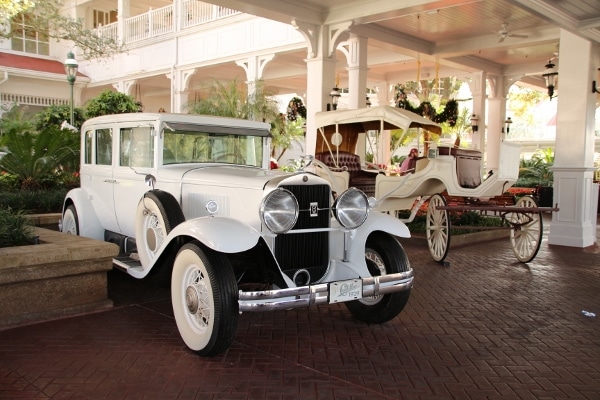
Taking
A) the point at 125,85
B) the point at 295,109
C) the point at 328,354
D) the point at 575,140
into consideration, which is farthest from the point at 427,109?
the point at 125,85

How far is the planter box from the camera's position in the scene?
4.37m

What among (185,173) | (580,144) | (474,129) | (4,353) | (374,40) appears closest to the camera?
(4,353)

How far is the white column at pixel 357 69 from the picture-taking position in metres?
11.4

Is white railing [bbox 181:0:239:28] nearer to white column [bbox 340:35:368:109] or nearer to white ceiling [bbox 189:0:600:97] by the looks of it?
white ceiling [bbox 189:0:600:97]

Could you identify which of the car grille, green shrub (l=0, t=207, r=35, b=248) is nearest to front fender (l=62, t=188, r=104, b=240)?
green shrub (l=0, t=207, r=35, b=248)

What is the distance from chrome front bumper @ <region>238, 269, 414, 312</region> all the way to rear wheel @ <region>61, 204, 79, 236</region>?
3498mm

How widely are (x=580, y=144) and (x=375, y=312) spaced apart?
6717mm

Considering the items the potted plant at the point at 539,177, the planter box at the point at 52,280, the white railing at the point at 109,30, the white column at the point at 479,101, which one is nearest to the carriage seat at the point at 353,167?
the planter box at the point at 52,280

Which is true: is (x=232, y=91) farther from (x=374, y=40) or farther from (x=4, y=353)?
(x=4, y=353)

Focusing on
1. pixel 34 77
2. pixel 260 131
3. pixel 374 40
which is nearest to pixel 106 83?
pixel 34 77

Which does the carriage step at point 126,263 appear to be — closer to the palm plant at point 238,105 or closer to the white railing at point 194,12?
the palm plant at point 238,105

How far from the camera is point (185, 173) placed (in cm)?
489

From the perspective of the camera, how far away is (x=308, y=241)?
14.1 feet

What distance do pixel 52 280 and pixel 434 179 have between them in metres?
5.67
